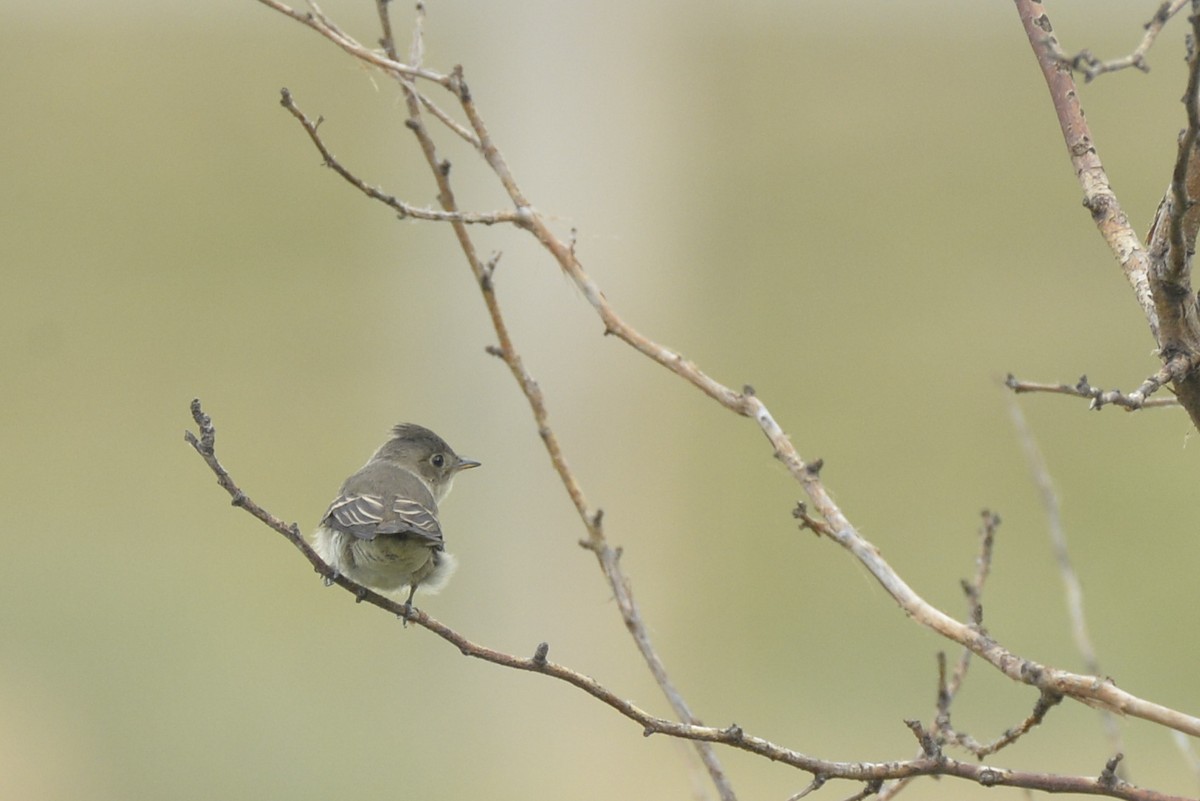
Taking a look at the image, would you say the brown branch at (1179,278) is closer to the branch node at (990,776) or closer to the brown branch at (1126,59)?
the brown branch at (1126,59)

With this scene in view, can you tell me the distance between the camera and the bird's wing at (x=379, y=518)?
104 inches

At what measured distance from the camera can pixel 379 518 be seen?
8.79 feet

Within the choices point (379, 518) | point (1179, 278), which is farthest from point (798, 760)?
point (379, 518)

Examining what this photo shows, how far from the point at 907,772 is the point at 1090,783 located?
0.16 metres

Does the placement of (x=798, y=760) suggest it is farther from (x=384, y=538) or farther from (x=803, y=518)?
(x=384, y=538)

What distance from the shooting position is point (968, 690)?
7.26m

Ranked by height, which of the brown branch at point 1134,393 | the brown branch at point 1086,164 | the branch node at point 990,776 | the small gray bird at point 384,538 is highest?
the small gray bird at point 384,538

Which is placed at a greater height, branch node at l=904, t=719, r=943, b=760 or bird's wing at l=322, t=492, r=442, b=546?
bird's wing at l=322, t=492, r=442, b=546

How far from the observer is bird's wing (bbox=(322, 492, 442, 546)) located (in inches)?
104

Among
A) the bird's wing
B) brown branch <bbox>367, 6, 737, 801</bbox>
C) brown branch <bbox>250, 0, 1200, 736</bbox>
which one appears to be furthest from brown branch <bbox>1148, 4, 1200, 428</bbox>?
the bird's wing

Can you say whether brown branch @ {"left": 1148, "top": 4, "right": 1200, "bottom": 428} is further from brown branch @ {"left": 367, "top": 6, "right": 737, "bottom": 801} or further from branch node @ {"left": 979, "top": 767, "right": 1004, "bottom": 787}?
brown branch @ {"left": 367, "top": 6, "right": 737, "bottom": 801}

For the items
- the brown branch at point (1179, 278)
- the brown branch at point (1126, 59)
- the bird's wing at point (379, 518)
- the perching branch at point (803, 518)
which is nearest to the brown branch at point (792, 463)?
the perching branch at point (803, 518)

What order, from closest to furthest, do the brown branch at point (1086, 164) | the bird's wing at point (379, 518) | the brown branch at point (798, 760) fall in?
the brown branch at point (798, 760) → the brown branch at point (1086, 164) → the bird's wing at point (379, 518)

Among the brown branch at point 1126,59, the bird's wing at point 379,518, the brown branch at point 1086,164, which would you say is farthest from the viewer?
the bird's wing at point 379,518
